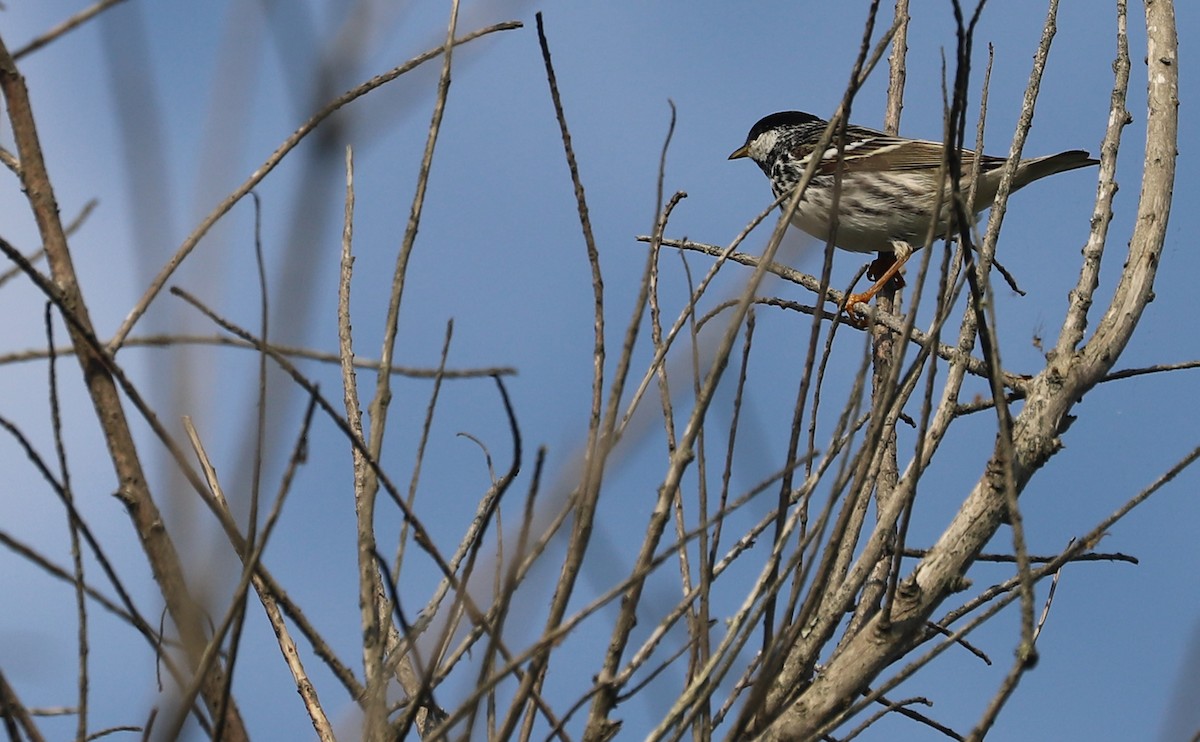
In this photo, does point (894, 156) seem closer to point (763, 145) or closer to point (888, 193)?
point (888, 193)

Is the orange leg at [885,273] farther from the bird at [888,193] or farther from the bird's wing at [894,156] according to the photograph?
the bird's wing at [894,156]

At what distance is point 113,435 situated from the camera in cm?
219

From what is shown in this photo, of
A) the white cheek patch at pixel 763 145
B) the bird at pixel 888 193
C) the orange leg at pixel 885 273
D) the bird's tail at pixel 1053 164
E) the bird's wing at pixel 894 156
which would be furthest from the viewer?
the white cheek patch at pixel 763 145

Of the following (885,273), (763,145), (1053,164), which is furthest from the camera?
(763,145)

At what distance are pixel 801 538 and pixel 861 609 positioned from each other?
1.65 ft

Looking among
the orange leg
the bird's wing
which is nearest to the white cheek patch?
the bird's wing

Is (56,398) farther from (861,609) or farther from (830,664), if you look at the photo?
(861,609)

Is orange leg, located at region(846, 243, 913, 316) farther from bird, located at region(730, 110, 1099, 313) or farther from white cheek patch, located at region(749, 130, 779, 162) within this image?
white cheek patch, located at region(749, 130, 779, 162)

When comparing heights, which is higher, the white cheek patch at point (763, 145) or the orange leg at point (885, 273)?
the white cheek patch at point (763, 145)

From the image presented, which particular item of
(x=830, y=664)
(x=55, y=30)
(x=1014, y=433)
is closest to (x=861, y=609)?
(x=830, y=664)

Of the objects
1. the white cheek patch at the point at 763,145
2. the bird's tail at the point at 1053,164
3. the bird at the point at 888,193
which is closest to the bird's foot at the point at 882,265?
the bird at the point at 888,193

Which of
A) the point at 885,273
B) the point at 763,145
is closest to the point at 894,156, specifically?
the point at 885,273

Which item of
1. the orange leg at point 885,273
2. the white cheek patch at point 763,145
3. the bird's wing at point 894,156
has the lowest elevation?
the orange leg at point 885,273

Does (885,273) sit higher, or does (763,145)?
(763,145)
